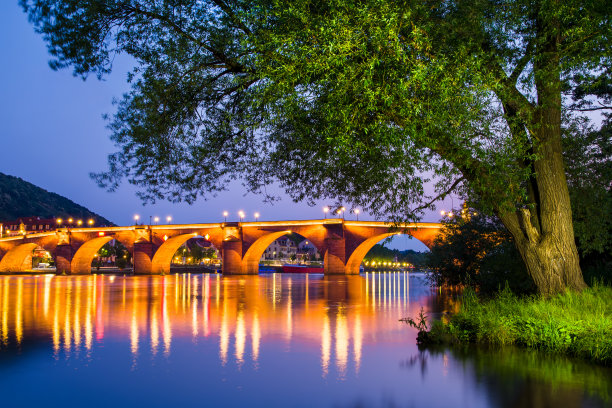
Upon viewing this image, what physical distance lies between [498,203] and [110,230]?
255ft

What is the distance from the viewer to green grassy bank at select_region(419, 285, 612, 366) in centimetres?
929

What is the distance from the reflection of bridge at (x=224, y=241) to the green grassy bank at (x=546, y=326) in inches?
1747

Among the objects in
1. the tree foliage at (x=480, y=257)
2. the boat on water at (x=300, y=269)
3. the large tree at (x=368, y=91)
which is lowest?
the boat on water at (x=300, y=269)

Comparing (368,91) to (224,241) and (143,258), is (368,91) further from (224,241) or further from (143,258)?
(143,258)

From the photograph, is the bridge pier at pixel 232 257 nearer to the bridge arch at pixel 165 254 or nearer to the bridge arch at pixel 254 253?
the bridge arch at pixel 254 253

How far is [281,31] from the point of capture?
10.3 m

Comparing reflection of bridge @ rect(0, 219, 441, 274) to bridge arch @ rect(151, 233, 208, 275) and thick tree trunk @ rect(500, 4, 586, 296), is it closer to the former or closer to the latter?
bridge arch @ rect(151, 233, 208, 275)

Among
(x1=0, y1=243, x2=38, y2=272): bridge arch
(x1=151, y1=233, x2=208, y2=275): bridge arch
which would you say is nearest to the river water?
(x1=151, y1=233, x2=208, y2=275): bridge arch

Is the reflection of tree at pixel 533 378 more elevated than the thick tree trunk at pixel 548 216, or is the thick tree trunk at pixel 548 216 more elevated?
the thick tree trunk at pixel 548 216

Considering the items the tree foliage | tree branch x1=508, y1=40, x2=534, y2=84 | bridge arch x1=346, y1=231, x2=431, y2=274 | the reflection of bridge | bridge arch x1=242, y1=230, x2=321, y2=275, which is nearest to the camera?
tree branch x1=508, y1=40, x2=534, y2=84

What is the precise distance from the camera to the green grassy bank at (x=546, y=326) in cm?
929

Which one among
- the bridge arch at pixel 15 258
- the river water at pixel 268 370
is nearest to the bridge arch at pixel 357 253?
the river water at pixel 268 370

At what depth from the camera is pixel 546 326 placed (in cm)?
995

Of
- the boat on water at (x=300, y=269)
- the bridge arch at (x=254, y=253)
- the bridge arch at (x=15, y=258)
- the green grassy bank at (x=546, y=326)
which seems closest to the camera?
the green grassy bank at (x=546, y=326)
